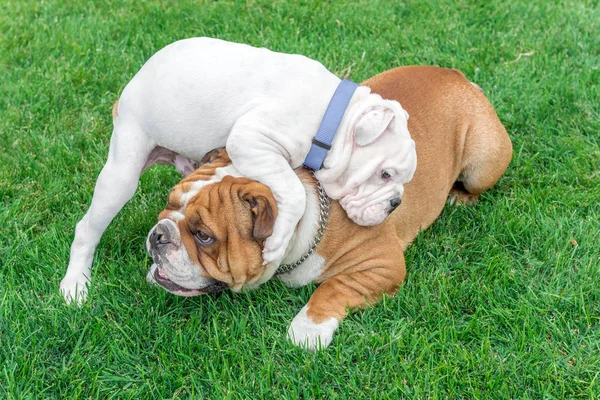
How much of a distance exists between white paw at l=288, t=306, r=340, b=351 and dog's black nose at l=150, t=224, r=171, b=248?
27.7 inches

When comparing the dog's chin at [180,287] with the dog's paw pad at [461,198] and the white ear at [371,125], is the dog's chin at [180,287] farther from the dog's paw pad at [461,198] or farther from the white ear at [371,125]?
the dog's paw pad at [461,198]

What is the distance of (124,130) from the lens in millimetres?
3453

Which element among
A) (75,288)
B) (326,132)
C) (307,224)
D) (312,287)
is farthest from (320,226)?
(75,288)

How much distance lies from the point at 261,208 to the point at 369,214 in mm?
619

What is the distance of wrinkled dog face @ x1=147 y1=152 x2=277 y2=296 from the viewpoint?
3.07 meters

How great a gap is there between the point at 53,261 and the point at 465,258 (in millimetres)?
2136

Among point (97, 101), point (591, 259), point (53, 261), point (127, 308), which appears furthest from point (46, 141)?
point (591, 259)

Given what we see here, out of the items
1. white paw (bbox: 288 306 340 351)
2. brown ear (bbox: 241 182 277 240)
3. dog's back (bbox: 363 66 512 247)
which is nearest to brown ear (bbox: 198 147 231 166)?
brown ear (bbox: 241 182 277 240)

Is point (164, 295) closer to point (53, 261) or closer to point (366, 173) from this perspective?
point (53, 261)

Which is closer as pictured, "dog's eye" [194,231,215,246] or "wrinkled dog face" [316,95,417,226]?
"dog's eye" [194,231,215,246]

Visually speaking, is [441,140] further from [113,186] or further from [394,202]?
[113,186]

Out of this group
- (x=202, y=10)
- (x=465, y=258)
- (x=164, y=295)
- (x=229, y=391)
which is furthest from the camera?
(x=202, y=10)

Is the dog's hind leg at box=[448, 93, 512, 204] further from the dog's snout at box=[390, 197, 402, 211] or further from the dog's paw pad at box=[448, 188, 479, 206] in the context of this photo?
the dog's snout at box=[390, 197, 402, 211]

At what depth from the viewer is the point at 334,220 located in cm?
351
